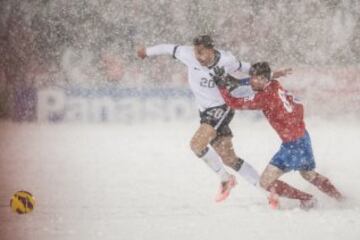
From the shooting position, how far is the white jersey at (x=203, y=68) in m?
3.41

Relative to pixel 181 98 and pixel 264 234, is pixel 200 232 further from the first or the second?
pixel 181 98

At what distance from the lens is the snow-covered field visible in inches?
125

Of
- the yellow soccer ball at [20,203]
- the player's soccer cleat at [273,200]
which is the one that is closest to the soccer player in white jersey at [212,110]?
the player's soccer cleat at [273,200]

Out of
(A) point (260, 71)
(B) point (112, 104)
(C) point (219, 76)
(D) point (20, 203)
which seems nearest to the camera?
(D) point (20, 203)

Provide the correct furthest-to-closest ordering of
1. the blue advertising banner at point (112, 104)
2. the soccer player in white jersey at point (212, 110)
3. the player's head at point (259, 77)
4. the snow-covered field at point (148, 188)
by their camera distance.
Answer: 1. the blue advertising banner at point (112, 104)
2. the soccer player in white jersey at point (212, 110)
3. the player's head at point (259, 77)
4. the snow-covered field at point (148, 188)

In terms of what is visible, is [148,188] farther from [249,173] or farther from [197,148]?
[249,173]

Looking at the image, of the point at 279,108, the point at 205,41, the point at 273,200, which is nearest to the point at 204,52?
the point at 205,41

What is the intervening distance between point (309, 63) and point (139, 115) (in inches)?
43.2

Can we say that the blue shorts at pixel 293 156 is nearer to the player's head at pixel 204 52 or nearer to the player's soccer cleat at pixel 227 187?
the player's soccer cleat at pixel 227 187

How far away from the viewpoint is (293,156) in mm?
3361

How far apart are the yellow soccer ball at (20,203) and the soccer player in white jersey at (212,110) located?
0.86 meters

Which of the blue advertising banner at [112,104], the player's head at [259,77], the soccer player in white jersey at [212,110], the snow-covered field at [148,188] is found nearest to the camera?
the snow-covered field at [148,188]

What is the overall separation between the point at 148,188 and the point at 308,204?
0.80 m

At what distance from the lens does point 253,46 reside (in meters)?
4.16
